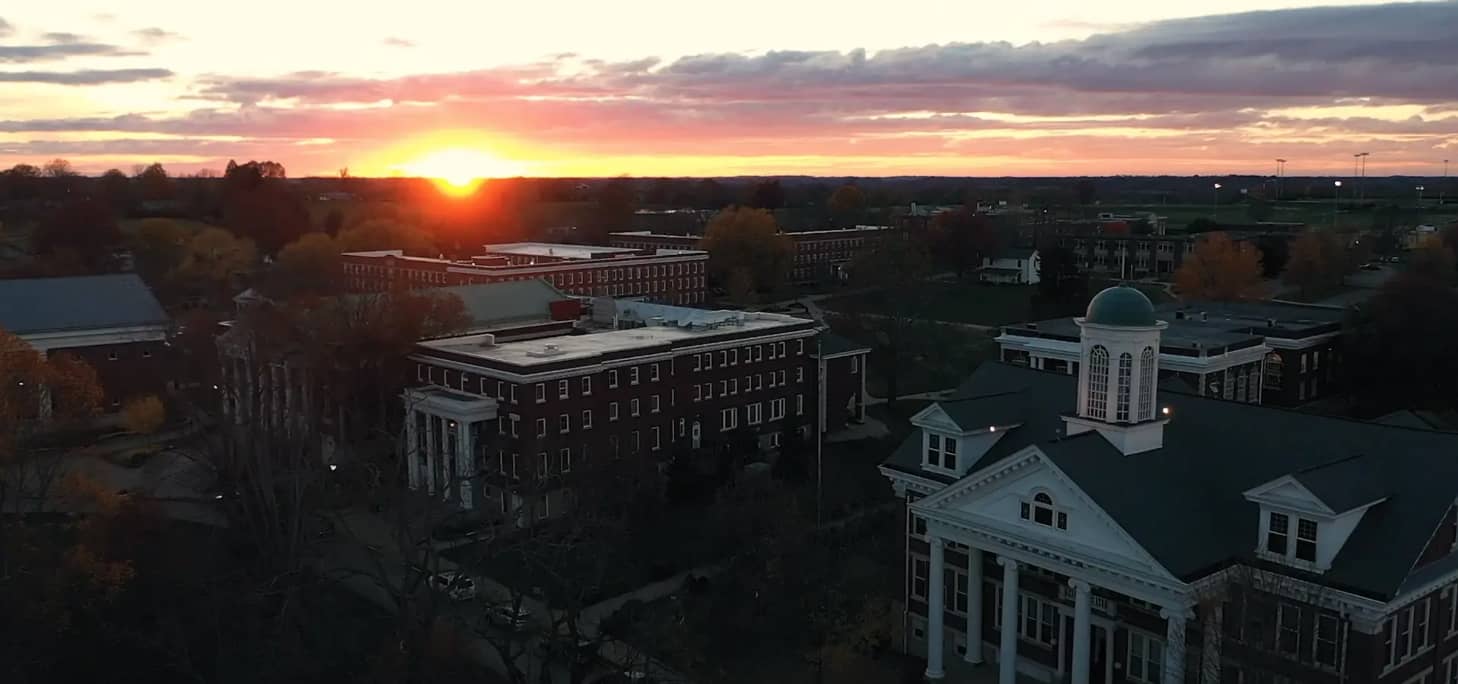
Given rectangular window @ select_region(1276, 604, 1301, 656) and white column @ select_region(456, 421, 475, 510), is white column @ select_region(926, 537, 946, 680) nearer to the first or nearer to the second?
rectangular window @ select_region(1276, 604, 1301, 656)

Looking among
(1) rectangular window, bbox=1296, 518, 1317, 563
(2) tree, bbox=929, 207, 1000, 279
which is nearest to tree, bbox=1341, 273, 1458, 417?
(1) rectangular window, bbox=1296, 518, 1317, 563

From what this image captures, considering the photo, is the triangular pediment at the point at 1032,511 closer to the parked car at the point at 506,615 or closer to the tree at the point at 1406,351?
the parked car at the point at 506,615

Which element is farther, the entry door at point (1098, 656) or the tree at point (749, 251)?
the tree at point (749, 251)

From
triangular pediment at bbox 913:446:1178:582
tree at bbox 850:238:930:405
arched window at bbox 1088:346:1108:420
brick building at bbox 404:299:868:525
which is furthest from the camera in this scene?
tree at bbox 850:238:930:405

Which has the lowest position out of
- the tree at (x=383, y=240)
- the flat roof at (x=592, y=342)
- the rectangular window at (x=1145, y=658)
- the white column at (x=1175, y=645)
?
the rectangular window at (x=1145, y=658)

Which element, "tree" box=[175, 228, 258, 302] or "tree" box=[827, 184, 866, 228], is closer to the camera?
"tree" box=[175, 228, 258, 302]

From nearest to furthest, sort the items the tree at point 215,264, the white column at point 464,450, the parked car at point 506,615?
the parked car at point 506,615 < the white column at point 464,450 < the tree at point 215,264

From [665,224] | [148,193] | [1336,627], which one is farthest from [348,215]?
[1336,627]

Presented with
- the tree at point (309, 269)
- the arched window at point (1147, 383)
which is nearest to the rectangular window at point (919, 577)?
the arched window at point (1147, 383)
